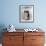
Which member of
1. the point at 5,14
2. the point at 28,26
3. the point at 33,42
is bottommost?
the point at 33,42

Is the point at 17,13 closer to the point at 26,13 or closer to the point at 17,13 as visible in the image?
the point at 17,13

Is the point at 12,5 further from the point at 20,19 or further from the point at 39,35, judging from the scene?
the point at 39,35

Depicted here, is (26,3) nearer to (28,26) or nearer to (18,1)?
(18,1)

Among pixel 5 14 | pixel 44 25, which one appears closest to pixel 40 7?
pixel 44 25

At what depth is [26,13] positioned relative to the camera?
4023mm

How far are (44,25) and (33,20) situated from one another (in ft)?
1.26

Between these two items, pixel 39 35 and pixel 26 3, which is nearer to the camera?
pixel 39 35

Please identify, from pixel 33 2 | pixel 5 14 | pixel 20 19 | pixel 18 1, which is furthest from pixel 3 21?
pixel 33 2

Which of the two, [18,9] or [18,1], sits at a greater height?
[18,1]

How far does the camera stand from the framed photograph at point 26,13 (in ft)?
13.1

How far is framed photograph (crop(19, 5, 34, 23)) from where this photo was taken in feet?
13.1

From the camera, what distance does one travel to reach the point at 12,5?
4.00m

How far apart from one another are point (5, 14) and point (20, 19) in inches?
19.6

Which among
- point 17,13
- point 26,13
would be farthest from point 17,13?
point 26,13
